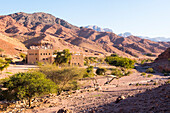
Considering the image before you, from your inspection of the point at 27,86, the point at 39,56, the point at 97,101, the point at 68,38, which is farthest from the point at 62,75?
the point at 68,38

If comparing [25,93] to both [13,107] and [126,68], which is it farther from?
[126,68]

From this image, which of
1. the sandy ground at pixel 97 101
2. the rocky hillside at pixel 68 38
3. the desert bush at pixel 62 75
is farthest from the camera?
the rocky hillside at pixel 68 38

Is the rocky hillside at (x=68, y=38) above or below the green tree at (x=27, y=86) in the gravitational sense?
above

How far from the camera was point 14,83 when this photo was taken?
12.8m

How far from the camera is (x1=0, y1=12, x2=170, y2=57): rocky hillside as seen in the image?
9195 cm

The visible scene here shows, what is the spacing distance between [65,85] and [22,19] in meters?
157

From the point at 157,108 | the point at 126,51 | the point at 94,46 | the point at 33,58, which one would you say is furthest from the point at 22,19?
the point at 157,108

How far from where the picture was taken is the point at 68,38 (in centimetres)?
12056

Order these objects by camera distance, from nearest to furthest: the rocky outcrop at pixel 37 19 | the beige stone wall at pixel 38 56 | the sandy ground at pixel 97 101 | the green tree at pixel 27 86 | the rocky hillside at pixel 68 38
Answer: the sandy ground at pixel 97 101
the green tree at pixel 27 86
the beige stone wall at pixel 38 56
the rocky hillside at pixel 68 38
the rocky outcrop at pixel 37 19

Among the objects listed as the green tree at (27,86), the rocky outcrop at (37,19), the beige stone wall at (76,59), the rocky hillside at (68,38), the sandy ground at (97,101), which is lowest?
the sandy ground at (97,101)

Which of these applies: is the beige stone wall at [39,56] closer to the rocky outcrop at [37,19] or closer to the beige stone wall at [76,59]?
the beige stone wall at [76,59]

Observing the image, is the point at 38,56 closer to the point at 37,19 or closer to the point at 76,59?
the point at 76,59

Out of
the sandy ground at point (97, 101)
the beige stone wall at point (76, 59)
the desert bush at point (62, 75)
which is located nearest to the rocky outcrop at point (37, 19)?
the beige stone wall at point (76, 59)

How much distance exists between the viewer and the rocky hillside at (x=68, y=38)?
9195 centimetres
